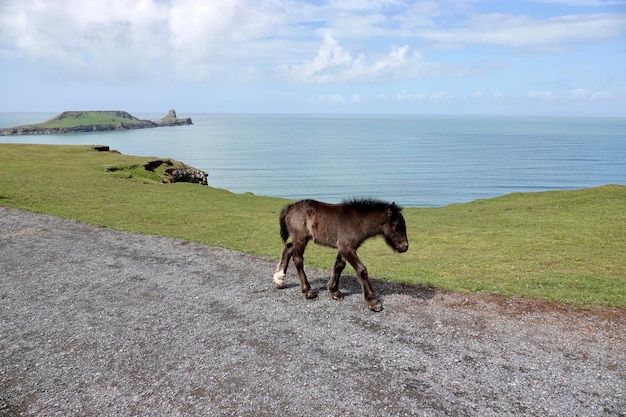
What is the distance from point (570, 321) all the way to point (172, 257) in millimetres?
12423

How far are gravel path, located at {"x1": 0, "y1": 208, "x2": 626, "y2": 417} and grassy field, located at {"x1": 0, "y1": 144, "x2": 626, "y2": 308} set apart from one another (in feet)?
7.84

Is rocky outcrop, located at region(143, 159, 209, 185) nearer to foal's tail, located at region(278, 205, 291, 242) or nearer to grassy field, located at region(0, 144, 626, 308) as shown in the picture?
grassy field, located at region(0, 144, 626, 308)

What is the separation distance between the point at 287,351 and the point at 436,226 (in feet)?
68.9

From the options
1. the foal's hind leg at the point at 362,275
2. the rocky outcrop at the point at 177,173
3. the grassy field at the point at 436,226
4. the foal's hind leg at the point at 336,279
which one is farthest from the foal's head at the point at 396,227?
the rocky outcrop at the point at 177,173

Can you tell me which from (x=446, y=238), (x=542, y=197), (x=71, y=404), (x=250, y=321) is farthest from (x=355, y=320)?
(x=542, y=197)

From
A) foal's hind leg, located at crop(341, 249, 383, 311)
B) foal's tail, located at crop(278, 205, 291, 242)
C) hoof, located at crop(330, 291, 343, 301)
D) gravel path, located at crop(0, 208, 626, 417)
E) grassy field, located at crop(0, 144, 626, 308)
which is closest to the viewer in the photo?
gravel path, located at crop(0, 208, 626, 417)

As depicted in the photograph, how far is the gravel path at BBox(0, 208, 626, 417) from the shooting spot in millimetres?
7148

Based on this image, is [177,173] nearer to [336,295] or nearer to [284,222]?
[284,222]

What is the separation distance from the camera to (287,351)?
8766 mm

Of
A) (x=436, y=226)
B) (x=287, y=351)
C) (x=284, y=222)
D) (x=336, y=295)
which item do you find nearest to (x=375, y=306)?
(x=336, y=295)

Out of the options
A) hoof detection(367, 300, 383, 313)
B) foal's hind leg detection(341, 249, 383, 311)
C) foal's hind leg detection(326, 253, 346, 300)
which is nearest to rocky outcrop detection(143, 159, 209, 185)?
foal's hind leg detection(326, 253, 346, 300)

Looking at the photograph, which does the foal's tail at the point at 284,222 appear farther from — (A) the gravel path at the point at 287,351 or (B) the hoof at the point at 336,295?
(B) the hoof at the point at 336,295

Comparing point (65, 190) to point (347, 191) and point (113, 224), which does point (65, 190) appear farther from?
point (347, 191)

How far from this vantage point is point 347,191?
273ft
